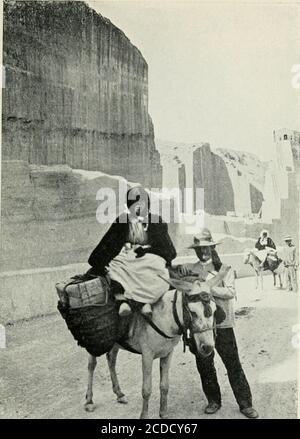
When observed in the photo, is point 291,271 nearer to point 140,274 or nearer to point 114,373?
point 140,274

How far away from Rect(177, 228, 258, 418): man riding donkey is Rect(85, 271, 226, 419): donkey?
10 centimetres

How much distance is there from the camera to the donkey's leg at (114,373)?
4.61 metres

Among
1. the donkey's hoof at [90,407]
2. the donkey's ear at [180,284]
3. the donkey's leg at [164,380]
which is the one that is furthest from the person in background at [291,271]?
the donkey's hoof at [90,407]

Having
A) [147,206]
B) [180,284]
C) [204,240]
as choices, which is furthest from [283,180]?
[180,284]

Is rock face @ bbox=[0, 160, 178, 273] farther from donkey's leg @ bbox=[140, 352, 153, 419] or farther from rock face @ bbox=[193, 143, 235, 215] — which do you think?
donkey's leg @ bbox=[140, 352, 153, 419]

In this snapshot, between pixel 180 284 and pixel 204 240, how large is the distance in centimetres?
52

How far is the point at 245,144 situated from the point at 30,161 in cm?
191

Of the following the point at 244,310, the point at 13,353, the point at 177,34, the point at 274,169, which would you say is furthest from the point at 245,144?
the point at 13,353

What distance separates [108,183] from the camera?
4887 millimetres

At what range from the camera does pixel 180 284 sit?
4504 mm

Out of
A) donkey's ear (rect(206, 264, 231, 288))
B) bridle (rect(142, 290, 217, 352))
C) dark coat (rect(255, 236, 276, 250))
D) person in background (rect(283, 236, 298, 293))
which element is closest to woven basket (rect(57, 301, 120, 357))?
bridle (rect(142, 290, 217, 352))

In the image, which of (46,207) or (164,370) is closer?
(164,370)

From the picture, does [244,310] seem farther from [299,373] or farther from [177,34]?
[177,34]

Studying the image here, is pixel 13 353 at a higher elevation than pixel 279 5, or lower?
lower
